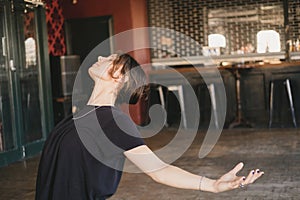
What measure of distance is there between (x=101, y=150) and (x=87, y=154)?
5 cm

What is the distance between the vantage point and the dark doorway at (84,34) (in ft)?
30.6

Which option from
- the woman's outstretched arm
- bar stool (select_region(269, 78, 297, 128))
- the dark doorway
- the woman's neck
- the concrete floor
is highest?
the dark doorway

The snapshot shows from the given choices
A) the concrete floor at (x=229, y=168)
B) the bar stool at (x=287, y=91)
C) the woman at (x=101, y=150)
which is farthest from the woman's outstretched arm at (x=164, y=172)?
the bar stool at (x=287, y=91)

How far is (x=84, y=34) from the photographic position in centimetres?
942

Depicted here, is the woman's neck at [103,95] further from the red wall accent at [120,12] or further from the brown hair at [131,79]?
the red wall accent at [120,12]

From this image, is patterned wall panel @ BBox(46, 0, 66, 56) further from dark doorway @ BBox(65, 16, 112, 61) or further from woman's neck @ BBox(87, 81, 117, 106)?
woman's neck @ BBox(87, 81, 117, 106)

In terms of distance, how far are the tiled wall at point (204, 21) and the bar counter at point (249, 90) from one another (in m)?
0.84

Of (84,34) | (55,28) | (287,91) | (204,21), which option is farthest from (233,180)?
(204,21)

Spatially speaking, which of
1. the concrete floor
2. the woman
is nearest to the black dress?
the woman

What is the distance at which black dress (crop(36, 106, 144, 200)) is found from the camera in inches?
64.5

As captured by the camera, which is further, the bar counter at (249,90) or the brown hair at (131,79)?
the bar counter at (249,90)

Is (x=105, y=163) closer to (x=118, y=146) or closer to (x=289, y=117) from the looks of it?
(x=118, y=146)

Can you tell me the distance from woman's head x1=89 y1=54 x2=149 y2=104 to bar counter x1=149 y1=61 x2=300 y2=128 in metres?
6.59

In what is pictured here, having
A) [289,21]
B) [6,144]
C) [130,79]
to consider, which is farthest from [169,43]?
[130,79]
